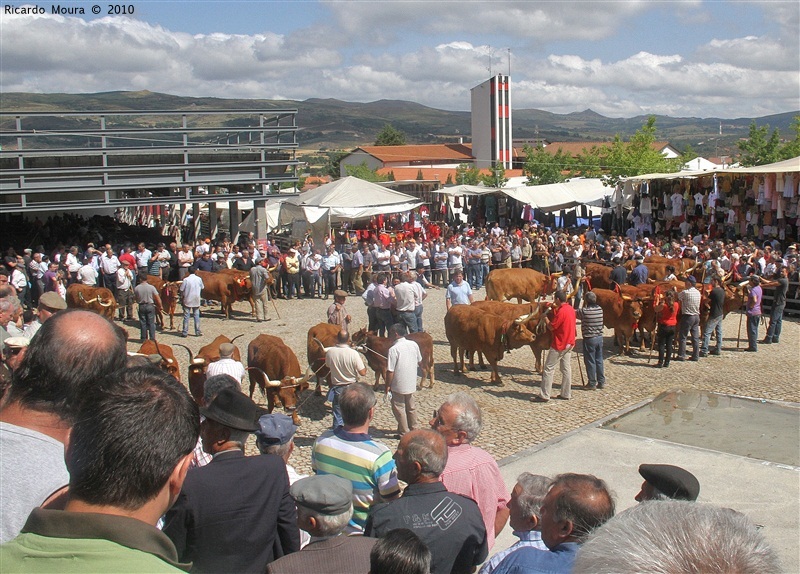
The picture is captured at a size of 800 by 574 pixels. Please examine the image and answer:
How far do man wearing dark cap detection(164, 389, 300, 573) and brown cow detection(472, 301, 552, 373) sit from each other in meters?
9.55

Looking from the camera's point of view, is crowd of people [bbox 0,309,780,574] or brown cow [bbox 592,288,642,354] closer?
crowd of people [bbox 0,309,780,574]

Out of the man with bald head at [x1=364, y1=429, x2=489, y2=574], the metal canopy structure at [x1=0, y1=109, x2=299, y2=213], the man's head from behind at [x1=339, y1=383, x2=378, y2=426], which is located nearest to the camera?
the man with bald head at [x1=364, y1=429, x2=489, y2=574]

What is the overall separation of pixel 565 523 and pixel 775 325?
46.1 feet

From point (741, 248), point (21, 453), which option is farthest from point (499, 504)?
point (741, 248)

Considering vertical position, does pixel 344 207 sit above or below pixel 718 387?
above

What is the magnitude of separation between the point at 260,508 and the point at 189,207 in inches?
1946

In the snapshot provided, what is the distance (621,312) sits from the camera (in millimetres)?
14859

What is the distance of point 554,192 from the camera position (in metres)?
33.1

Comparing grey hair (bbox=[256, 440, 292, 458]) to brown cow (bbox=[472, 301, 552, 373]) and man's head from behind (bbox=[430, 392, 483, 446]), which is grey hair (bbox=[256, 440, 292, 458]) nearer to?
man's head from behind (bbox=[430, 392, 483, 446])

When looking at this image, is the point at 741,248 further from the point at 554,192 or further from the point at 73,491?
the point at 73,491

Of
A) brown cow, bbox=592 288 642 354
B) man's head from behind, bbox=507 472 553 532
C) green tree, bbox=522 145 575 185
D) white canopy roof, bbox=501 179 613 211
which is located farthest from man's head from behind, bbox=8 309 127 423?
green tree, bbox=522 145 575 185

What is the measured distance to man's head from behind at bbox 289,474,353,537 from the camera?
3.67 m

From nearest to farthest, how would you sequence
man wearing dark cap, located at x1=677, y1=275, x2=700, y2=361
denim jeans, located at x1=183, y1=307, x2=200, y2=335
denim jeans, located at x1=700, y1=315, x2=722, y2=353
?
man wearing dark cap, located at x1=677, y1=275, x2=700, y2=361 → denim jeans, located at x1=700, y1=315, x2=722, y2=353 → denim jeans, located at x1=183, y1=307, x2=200, y2=335

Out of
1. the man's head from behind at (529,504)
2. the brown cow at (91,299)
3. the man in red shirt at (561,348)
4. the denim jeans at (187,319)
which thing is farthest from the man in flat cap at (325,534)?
the brown cow at (91,299)
